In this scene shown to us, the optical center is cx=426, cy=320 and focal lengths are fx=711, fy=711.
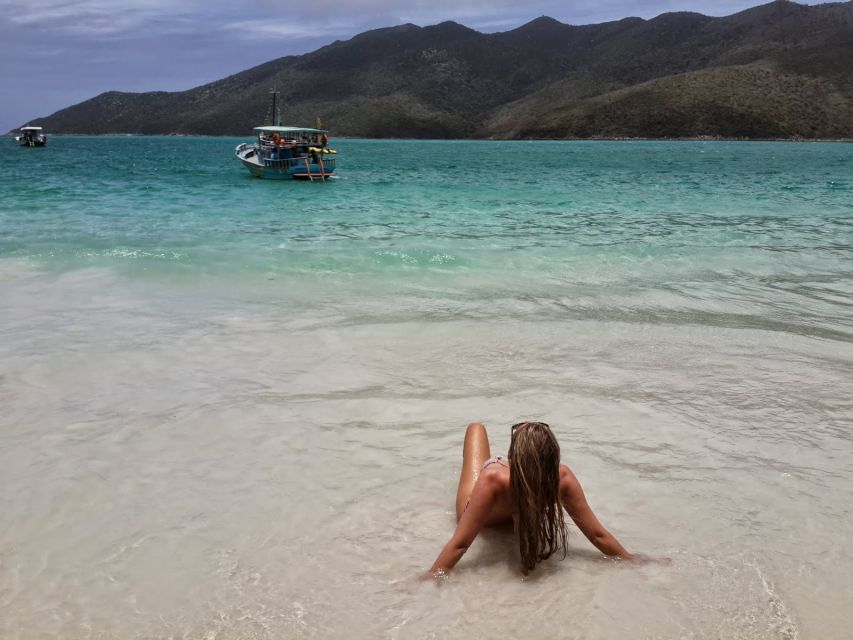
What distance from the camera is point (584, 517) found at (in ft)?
12.0

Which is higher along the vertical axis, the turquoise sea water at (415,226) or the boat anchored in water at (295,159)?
the boat anchored in water at (295,159)

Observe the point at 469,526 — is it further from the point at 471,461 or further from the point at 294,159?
the point at 294,159

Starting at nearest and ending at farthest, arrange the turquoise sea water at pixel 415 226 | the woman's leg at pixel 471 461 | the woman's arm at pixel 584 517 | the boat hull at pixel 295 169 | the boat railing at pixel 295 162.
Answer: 1. the woman's arm at pixel 584 517
2. the woman's leg at pixel 471 461
3. the turquoise sea water at pixel 415 226
4. the boat hull at pixel 295 169
5. the boat railing at pixel 295 162

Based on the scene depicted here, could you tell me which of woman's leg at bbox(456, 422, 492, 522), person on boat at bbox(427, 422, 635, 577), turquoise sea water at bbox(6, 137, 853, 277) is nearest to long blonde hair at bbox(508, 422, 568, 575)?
person on boat at bbox(427, 422, 635, 577)

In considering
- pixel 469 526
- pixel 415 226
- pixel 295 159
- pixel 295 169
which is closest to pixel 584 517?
pixel 469 526

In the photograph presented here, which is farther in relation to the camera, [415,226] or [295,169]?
[295,169]

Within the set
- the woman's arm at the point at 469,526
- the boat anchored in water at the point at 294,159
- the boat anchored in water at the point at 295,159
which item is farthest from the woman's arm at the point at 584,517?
the boat anchored in water at the point at 294,159

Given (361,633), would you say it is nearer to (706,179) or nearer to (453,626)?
(453,626)

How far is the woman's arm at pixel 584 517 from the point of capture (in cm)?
357

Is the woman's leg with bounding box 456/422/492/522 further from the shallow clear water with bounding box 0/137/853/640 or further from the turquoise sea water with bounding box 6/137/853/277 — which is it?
the turquoise sea water with bounding box 6/137/853/277

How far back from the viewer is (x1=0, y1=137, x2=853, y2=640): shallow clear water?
11.3 feet

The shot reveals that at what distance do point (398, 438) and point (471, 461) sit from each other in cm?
95

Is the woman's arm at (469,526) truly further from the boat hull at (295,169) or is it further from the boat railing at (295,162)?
the boat railing at (295,162)

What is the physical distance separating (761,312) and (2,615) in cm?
834
